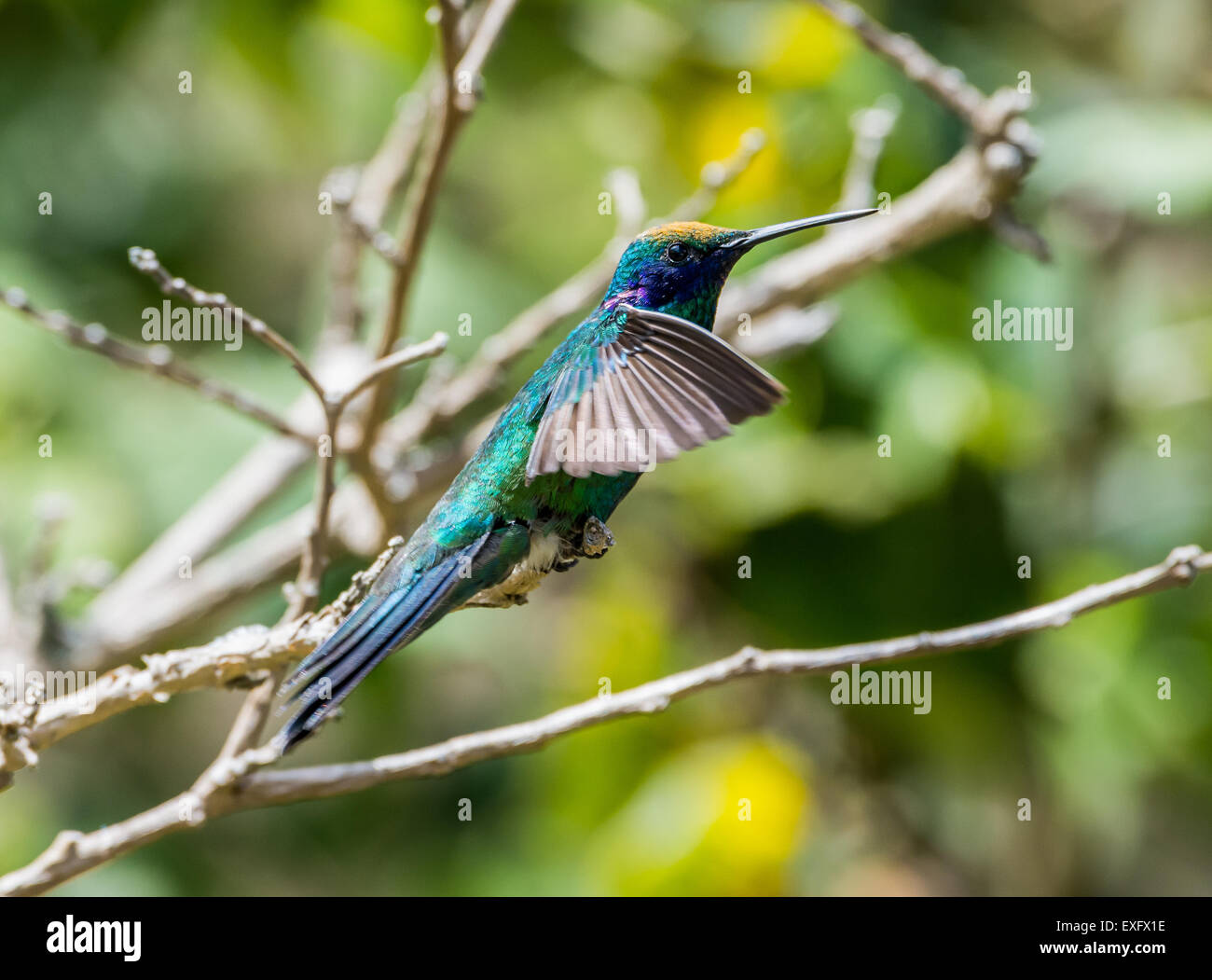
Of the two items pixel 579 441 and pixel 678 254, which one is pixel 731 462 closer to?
pixel 678 254

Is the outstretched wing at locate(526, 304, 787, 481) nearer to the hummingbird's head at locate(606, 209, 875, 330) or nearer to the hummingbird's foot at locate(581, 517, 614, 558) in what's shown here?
the hummingbird's foot at locate(581, 517, 614, 558)

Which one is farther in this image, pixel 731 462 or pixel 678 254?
pixel 731 462

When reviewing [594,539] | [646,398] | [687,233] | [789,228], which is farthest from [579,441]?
[687,233]

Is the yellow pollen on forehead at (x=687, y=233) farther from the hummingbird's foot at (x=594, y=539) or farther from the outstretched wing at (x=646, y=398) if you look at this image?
the hummingbird's foot at (x=594, y=539)

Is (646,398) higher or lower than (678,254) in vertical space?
lower

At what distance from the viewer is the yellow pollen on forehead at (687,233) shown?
250cm

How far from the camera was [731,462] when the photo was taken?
3.98 m

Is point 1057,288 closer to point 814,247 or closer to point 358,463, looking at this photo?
point 814,247

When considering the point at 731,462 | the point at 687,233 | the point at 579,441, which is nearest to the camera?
the point at 579,441

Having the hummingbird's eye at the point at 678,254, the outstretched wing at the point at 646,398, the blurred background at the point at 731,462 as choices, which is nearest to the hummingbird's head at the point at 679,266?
the hummingbird's eye at the point at 678,254

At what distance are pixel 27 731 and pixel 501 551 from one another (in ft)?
2.77

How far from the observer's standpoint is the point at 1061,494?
441cm

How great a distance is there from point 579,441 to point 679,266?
80cm
